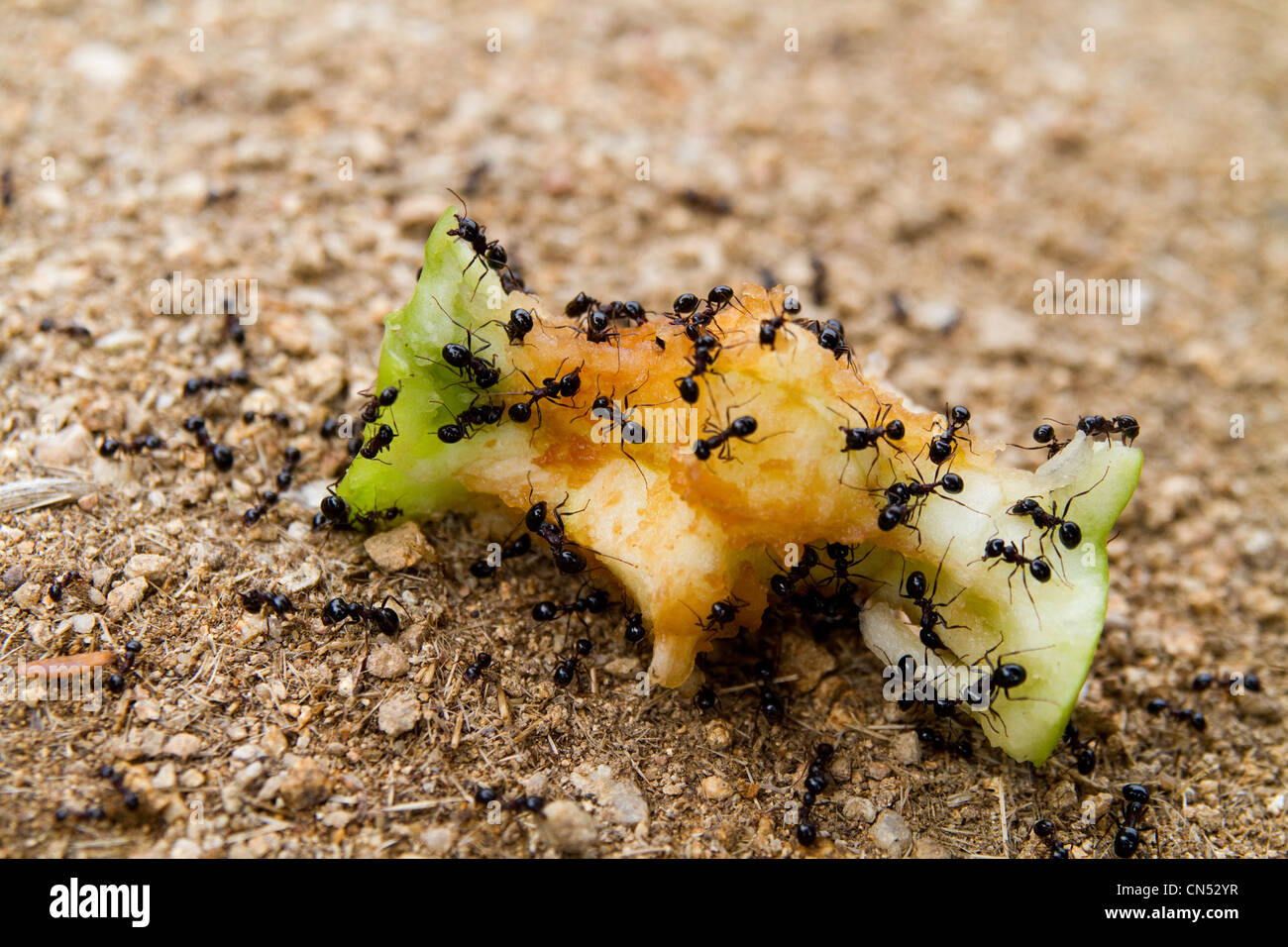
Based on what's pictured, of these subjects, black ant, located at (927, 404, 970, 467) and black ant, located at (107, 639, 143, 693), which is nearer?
black ant, located at (107, 639, 143, 693)

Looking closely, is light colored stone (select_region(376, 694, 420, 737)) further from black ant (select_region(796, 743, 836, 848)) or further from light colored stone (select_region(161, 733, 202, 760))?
black ant (select_region(796, 743, 836, 848))

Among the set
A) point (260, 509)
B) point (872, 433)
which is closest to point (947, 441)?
point (872, 433)

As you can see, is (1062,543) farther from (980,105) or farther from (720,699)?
(980,105)

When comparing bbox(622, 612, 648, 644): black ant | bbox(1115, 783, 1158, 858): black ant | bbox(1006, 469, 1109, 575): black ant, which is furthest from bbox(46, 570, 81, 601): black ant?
bbox(1115, 783, 1158, 858): black ant

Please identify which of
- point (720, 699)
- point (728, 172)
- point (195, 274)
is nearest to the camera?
point (720, 699)

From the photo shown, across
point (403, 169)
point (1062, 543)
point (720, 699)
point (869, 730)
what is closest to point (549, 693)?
point (720, 699)

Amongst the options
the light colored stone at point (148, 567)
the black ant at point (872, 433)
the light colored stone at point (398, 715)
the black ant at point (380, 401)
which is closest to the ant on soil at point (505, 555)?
the light colored stone at point (398, 715)

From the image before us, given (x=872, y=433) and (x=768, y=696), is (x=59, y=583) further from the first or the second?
(x=872, y=433)
